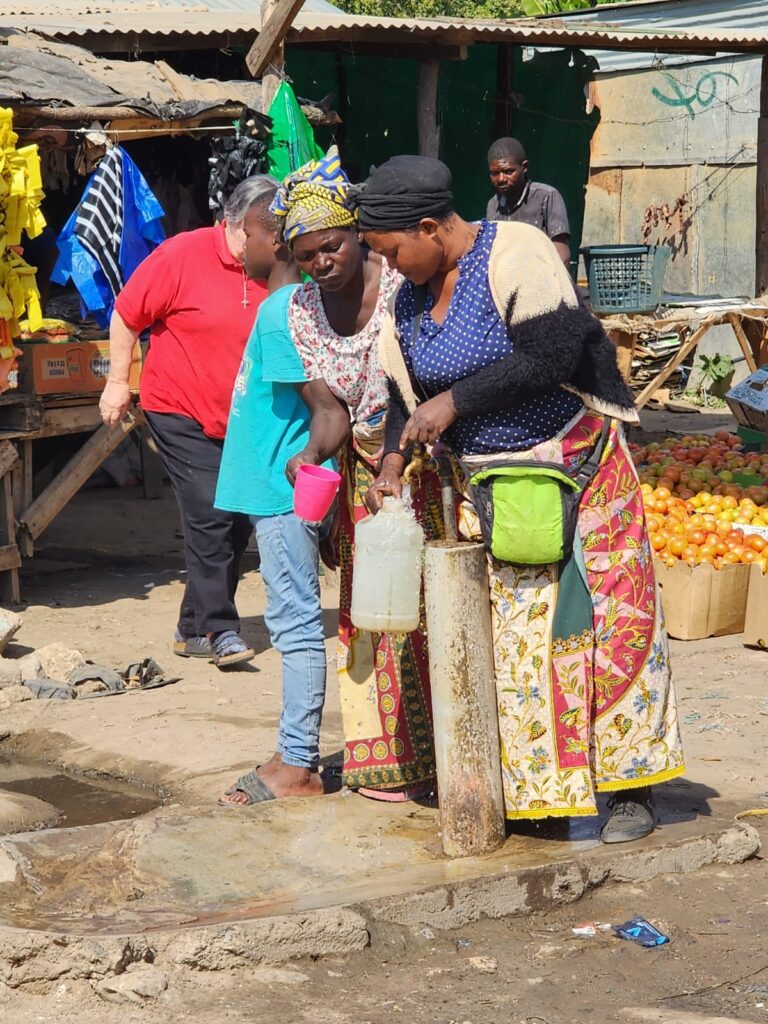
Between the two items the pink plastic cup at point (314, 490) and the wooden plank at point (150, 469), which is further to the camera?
the wooden plank at point (150, 469)

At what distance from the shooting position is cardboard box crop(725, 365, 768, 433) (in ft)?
29.1

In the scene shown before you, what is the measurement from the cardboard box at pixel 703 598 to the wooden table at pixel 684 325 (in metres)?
2.96

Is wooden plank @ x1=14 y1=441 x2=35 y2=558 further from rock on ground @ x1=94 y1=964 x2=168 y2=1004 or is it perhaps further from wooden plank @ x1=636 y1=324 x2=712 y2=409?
rock on ground @ x1=94 y1=964 x2=168 y2=1004

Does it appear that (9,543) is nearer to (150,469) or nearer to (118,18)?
(150,469)

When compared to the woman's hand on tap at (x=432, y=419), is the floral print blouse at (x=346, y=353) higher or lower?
higher

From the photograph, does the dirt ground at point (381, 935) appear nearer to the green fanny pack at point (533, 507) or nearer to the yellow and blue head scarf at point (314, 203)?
the green fanny pack at point (533, 507)

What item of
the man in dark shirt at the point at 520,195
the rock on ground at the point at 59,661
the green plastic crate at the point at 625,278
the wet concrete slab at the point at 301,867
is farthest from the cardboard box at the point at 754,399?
the wet concrete slab at the point at 301,867

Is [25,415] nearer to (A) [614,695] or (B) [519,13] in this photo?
(A) [614,695]

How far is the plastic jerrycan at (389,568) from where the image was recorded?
3.82m

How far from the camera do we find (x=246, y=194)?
5.56 m

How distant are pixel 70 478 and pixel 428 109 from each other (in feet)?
12.5

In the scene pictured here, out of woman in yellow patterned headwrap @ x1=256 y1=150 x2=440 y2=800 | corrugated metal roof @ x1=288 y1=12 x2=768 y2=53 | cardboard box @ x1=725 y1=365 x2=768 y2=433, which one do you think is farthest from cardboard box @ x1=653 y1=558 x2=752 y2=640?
corrugated metal roof @ x1=288 y1=12 x2=768 y2=53

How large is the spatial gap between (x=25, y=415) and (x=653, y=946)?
15.7ft

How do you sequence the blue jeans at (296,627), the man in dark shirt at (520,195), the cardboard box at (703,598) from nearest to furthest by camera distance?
the blue jeans at (296,627) < the cardboard box at (703,598) < the man in dark shirt at (520,195)
